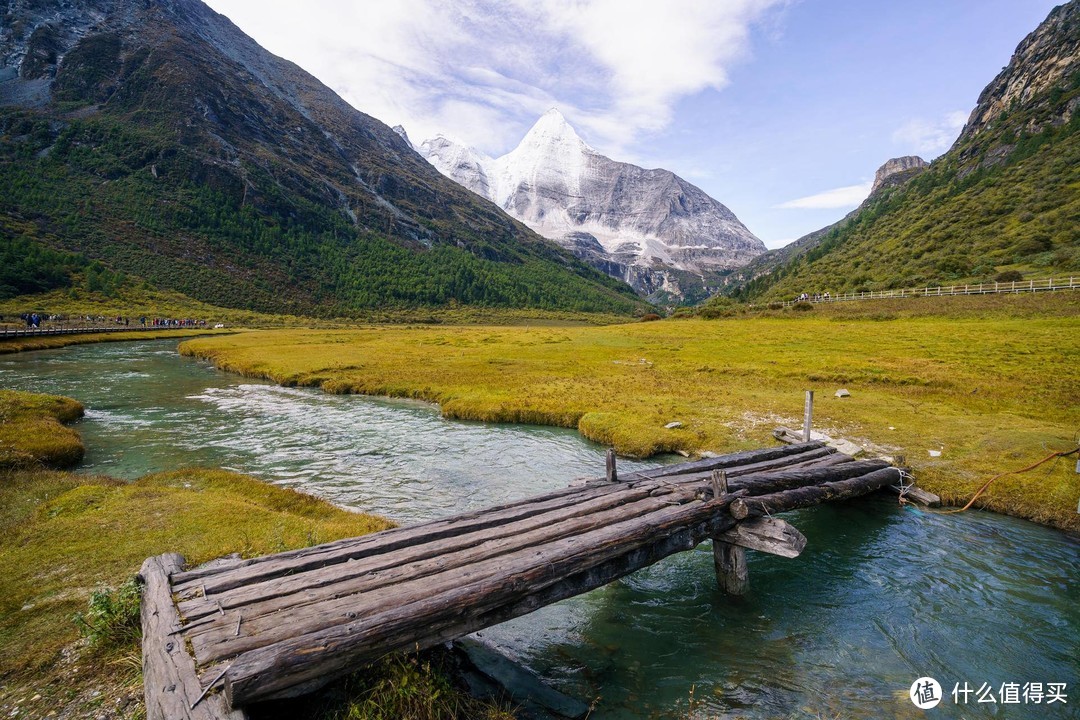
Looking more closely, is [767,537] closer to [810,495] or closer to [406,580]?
[810,495]

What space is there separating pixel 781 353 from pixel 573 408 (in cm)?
3018

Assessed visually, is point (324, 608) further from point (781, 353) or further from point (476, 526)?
point (781, 353)

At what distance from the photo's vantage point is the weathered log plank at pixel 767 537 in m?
11.0

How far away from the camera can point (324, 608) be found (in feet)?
21.8

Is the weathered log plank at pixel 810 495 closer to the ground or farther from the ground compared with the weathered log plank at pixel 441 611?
closer to the ground

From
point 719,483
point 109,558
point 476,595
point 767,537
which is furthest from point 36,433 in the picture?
point 767,537

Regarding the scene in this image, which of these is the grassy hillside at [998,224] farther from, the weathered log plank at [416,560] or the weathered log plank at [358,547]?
the weathered log plank at [358,547]

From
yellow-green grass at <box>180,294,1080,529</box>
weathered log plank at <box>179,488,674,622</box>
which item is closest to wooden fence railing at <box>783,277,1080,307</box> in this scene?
yellow-green grass at <box>180,294,1080,529</box>

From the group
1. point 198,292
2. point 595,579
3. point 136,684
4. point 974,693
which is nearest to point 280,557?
point 136,684

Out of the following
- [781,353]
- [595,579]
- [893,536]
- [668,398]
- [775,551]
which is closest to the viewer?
[595,579]

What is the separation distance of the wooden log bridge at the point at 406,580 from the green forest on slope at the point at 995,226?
109 m

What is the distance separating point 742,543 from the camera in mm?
11523

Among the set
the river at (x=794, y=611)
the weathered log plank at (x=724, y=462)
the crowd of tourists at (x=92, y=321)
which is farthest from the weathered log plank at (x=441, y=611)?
the crowd of tourists at (x=92, y=321)

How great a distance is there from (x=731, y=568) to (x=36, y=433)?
29286 millimetres
